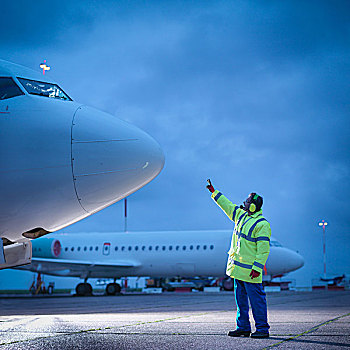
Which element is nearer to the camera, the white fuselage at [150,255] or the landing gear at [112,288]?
the white fuselage at [150,255]

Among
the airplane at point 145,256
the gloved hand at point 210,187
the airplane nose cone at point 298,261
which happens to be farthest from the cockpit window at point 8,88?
the airplane nose cone at point 298,261

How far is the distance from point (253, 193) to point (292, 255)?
22024 millimetres

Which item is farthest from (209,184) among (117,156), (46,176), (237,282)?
(46,176)

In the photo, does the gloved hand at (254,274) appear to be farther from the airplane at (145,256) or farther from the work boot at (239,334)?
the airplane at (145,256)

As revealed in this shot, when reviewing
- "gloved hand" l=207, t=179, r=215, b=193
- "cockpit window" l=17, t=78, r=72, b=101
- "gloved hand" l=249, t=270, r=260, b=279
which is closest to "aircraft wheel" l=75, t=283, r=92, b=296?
"gloved hand" l=207, t=179, r=215, b=193

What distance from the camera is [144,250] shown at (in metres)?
28.7

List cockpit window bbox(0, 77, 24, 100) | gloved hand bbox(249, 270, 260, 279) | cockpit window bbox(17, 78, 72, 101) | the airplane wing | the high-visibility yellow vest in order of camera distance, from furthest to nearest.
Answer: the airplane wing
the high-visibility yellow vest
gloved hand bbox(249, 270, 260, 279)
cockpit window bbox(17, 78, 72, 101)
cockpit window bbox(0, 77, 24, 100)

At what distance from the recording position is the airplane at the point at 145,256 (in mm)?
27266

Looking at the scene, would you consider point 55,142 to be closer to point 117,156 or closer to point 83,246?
point 117,156

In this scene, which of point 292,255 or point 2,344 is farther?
point 292,255

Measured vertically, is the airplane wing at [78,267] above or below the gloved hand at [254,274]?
below

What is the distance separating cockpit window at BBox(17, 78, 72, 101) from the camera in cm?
543

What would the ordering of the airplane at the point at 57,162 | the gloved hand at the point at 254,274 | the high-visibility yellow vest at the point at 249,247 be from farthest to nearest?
the high-visibility yellow vest at the point at 249,247, the gloved hand at the point at 254,274, the airplane at the point at 57,162

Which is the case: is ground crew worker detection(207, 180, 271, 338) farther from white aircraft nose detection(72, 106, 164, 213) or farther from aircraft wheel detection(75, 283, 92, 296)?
aircraft wheel detection(75, 283, 92, 296)
